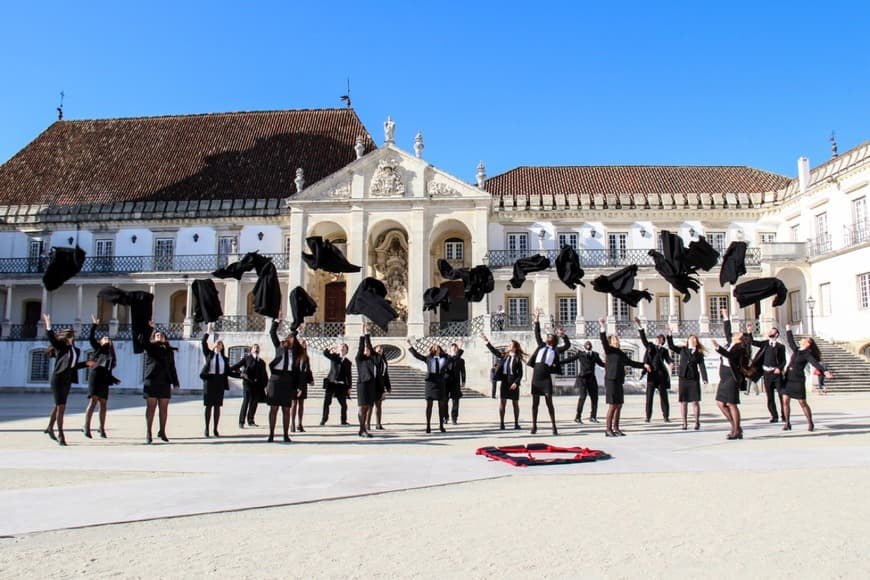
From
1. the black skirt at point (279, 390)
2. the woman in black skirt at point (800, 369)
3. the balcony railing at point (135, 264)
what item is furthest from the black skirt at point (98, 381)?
the balcony railing at point (135, 264)

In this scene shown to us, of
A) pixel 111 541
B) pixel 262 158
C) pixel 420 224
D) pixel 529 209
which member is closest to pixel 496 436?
pixel 111 541

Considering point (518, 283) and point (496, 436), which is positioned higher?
point (518, 283)

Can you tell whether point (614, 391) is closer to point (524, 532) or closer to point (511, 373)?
point (511, 373)

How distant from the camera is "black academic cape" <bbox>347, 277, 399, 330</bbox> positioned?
484 inches

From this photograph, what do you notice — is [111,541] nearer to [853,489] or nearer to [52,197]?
[853,489]

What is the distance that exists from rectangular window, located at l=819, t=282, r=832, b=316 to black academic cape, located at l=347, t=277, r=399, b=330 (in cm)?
2392

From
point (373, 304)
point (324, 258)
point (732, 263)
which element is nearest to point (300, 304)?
point (324, 258)

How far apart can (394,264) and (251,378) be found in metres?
20.6

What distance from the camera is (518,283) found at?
1600 centimetres

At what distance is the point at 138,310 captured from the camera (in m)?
11.4

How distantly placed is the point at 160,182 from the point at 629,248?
2420cm

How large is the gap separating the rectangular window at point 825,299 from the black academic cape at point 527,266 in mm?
18947

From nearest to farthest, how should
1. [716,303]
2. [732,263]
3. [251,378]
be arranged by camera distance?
1. [251,378]
2. [732,263]
3. [716,303]

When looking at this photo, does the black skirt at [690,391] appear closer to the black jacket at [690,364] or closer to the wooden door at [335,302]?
the black jacket at [690,364]
